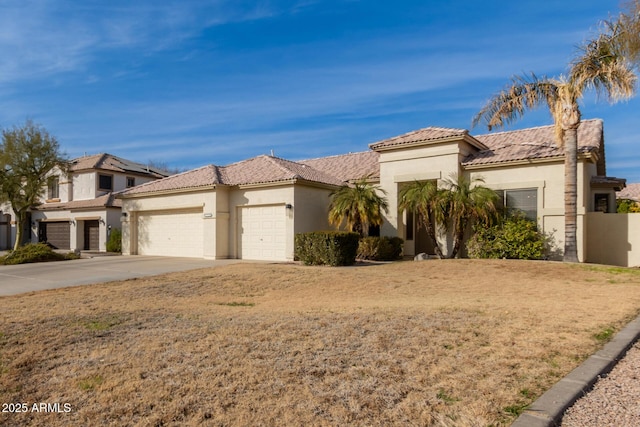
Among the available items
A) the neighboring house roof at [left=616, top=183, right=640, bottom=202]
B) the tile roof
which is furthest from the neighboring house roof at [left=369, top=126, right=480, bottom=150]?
the neighboring house roof at [left=616, top=183, right=640, bottom=202]

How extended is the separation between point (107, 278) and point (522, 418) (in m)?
12.4

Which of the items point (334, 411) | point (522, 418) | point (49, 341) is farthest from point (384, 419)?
point (49, 341)

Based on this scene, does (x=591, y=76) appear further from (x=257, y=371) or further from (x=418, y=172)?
(x=257, y=371)

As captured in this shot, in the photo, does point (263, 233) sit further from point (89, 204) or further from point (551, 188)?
point (89, 204)

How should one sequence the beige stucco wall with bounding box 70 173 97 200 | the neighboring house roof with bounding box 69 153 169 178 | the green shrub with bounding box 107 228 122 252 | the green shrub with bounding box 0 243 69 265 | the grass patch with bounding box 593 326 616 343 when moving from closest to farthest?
the grass patch with bounding box 593 326 616 343 < the green shrub with bounding box 0 243 69 265 < the green shrub with bounding box 107 228 122 252 < the beige stucco wall with bounding box 70 173 97 200 < the neighboring house roof with bounding box 69 153 169 178

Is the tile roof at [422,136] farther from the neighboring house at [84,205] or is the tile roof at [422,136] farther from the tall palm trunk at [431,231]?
the neighboring house at [84,205]

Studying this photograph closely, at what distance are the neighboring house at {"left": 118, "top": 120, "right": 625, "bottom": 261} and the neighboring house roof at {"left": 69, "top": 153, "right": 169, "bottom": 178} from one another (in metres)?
10.5

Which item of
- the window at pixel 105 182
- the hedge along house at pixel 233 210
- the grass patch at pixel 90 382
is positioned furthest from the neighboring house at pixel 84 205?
Result: the grass patch at pixel 90 382

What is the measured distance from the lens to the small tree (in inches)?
915

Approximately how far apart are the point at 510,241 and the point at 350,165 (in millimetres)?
10176

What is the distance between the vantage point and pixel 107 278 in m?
12.8

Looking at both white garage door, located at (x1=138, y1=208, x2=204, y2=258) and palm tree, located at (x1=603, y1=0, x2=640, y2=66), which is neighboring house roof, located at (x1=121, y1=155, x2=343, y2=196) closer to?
white garage door, located at (x1=138, y1=208, x2=204, y2=258)

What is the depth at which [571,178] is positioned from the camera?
14852 mm

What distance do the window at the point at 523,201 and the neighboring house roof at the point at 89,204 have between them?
2317 centimetres
